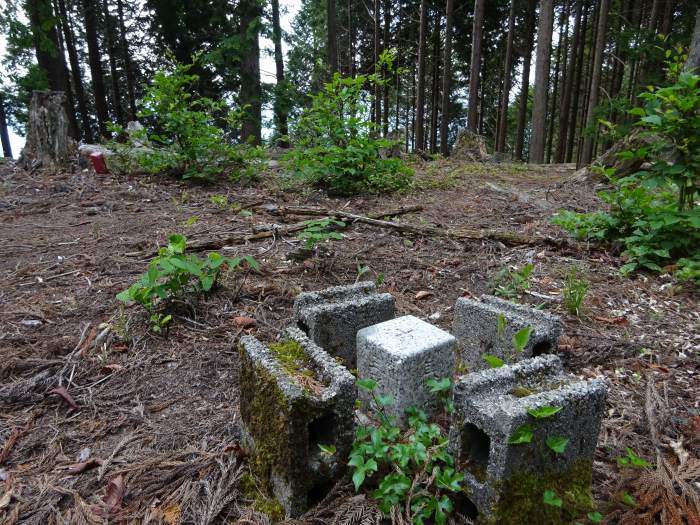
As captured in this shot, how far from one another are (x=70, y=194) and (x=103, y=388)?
493cm

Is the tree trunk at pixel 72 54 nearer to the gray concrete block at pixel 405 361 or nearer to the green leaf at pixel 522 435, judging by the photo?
the gray concrete block at pixel 405 361

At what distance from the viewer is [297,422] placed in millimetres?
1338

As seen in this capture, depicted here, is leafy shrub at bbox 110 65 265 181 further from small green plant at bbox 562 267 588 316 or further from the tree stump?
small green plant at bbox 562 267 588 316

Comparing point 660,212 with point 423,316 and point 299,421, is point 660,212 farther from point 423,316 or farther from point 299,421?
point 299,421

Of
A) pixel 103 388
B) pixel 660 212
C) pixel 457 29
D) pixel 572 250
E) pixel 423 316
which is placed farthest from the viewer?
pixel 457 29

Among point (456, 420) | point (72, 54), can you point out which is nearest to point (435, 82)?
point (72, 54)

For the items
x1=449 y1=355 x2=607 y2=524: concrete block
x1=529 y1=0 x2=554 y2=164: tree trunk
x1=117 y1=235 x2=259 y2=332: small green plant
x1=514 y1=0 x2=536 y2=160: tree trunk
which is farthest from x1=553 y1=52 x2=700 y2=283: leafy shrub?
x1=514 y1=0 x2=536 y2=160: tree trunk

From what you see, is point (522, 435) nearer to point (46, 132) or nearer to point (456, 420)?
point (456, 420)

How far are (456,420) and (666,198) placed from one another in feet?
12.1

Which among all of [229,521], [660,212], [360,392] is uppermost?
[660,212]

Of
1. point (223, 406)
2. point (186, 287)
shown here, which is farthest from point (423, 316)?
point (186, 287)

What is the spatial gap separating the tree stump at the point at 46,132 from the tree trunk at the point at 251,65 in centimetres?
415

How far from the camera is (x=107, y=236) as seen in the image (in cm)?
418

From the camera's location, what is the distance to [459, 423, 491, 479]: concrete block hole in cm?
137
